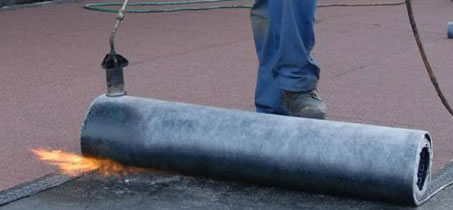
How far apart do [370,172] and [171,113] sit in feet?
2.73

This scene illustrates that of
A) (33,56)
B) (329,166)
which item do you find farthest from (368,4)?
(329,166)

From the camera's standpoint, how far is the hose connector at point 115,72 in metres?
3.80

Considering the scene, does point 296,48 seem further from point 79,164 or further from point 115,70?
point 79,164

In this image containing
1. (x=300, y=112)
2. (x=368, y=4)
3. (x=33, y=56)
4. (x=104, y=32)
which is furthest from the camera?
(x=368, y=4)

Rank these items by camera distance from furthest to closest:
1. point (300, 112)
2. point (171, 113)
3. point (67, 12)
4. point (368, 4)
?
point (368, 4)
point (67, 12)
point (300, 112)
point (171, 113)

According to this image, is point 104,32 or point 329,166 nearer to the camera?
point 329,166

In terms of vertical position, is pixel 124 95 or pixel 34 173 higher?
pixel 124 95

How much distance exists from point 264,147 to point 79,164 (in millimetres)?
816

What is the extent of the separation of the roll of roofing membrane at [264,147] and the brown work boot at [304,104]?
1.47 ft

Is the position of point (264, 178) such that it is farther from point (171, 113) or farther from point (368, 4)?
point (368, 4)

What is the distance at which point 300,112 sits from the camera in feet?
13.3

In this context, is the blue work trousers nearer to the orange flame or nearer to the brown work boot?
the brown work boot

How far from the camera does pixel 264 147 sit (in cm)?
350

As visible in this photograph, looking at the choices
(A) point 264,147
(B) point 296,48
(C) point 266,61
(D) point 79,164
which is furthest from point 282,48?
(D) point 79,164
